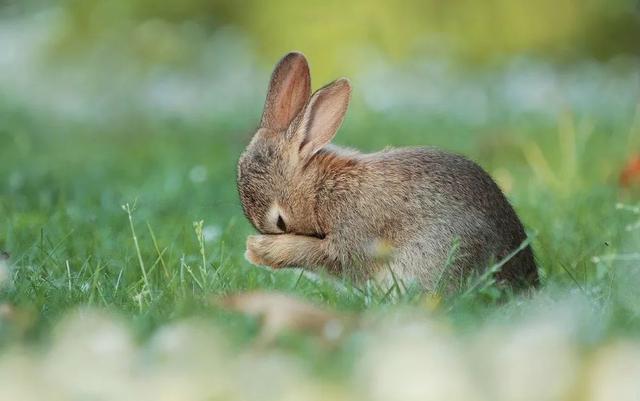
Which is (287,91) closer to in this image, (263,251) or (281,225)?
(281,225)

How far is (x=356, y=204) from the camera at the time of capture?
454cm

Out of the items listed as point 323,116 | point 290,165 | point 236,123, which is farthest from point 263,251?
point 236,123

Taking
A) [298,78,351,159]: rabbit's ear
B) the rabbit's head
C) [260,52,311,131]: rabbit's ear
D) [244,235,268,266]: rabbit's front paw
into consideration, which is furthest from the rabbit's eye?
[260,52,311,131]: rabbit's ear

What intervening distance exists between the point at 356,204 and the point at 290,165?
379 millimetres

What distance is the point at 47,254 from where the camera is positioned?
455 cm

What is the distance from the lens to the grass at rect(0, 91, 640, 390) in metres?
3.61


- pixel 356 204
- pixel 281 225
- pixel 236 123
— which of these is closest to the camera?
pixel 356 204

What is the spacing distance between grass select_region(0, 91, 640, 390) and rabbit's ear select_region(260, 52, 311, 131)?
58 centimetres

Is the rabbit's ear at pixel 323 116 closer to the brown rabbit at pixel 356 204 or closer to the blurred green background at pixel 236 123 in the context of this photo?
the brown rabbit at pixel 356 204

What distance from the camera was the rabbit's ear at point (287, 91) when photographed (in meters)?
4.93

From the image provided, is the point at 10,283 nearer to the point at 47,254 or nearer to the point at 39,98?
the point at 47,254

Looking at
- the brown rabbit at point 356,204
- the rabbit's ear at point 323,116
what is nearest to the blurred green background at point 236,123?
the brown rabbit at point 356,204

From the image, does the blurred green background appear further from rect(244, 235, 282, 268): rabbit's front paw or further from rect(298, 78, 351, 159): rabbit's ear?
rect(298, 78, 351, 159): rabbit's ear


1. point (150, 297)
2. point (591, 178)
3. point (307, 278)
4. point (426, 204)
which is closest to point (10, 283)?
point (150, 297)
